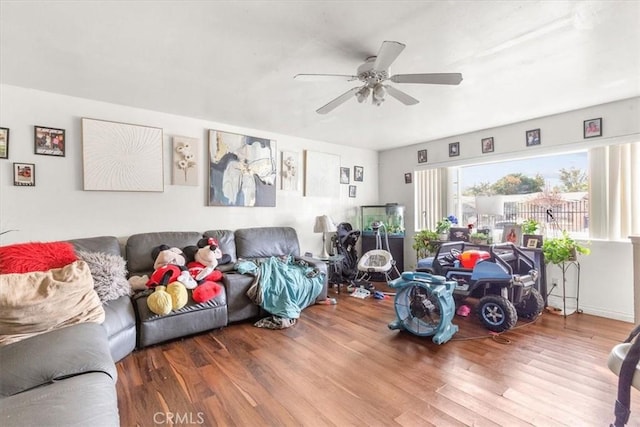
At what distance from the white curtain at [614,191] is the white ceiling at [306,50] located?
23.1 inches

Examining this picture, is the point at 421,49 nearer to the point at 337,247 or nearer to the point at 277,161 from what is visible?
the point at 277,161

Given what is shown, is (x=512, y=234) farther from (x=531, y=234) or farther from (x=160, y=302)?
(x=160, y=302)

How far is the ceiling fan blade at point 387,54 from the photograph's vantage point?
157 cm

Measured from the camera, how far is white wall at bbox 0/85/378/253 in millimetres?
2561

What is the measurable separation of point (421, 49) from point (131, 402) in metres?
2.92

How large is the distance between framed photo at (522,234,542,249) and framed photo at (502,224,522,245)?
0.07 metres

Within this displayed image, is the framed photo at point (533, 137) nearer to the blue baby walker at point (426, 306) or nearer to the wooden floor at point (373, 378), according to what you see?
the wooden floor at point (373, 378)

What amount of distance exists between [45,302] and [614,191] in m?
5.00

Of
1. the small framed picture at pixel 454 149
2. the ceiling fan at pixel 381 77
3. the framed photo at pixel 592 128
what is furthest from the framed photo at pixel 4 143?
the framed photo at pixel 592 128

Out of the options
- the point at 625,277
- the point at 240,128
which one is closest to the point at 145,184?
the point at 240,128

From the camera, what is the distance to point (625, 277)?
2975 millimetres

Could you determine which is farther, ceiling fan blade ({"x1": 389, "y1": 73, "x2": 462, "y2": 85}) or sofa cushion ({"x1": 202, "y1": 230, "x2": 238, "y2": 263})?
sofa cushion ({"x1": 202, "y1": 230, "x2": 238, "y2": 263})

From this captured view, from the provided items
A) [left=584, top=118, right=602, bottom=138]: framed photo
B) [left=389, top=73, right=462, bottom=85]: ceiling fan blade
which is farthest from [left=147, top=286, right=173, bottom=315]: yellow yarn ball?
[left=584, top=118, right=602, bottom=138]: framed photo

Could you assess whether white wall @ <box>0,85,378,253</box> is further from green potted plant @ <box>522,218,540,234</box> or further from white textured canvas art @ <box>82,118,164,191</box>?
green potted plant @ <box>522,218,540,234</box>
